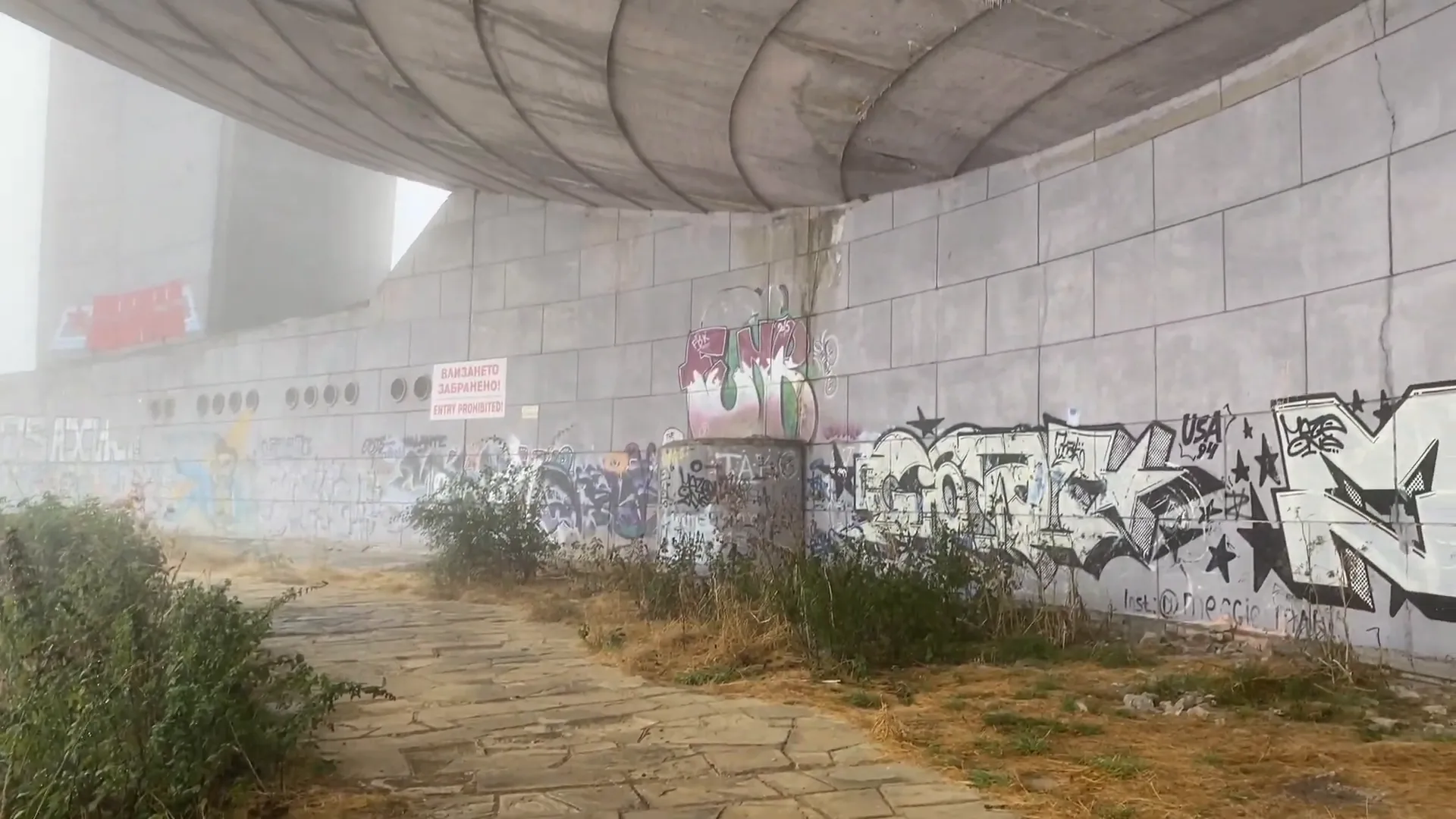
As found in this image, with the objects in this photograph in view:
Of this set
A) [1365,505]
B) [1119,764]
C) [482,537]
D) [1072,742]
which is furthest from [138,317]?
[1365,505]

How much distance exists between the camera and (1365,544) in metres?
5.74

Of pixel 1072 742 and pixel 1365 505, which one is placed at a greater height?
pixel 1365 505

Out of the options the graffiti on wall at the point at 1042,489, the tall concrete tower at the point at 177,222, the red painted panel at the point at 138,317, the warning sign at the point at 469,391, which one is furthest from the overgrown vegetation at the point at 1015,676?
the red painted panel at the point at 138,317

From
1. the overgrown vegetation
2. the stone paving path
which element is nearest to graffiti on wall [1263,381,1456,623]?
the overgrown vegetation

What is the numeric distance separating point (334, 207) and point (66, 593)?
21175 millimetres

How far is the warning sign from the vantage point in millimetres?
14391

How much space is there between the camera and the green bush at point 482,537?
11.1 metres

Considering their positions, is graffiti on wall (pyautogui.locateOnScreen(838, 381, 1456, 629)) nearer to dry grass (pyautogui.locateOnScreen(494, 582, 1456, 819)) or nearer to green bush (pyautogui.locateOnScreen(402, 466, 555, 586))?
dry grass (pyautogui.locateOnScreen(494, 582, 1456, 819))

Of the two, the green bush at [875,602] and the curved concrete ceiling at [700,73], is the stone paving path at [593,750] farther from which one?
the curved concrete ceiling at [700,73]

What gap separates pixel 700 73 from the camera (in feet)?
25.8

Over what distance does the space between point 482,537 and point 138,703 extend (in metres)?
7.78

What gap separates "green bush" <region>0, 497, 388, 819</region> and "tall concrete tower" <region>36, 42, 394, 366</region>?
759 inches

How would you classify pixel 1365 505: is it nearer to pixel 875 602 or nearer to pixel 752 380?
pixel 875 602

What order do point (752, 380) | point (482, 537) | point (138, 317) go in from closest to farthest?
point (482, 537) < point (752, 380) < point (138, 317)
